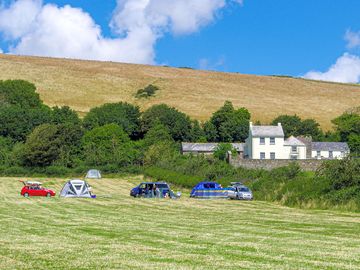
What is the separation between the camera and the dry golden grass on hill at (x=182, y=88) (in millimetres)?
133375

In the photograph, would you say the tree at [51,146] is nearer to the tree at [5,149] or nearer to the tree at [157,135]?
the tree at [5,149]

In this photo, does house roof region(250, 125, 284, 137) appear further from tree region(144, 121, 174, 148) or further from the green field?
the green field

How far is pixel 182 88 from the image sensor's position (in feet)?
485

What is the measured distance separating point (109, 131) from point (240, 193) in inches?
2306

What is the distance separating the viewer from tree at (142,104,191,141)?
116 meters

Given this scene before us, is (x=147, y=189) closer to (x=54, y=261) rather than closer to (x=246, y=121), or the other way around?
(x=54, y=261)

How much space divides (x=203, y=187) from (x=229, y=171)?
9.30 metres

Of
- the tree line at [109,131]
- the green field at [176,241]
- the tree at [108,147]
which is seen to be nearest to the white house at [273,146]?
the tree line at [109,131]

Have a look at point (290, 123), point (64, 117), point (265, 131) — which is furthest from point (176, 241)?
point (290, 123)

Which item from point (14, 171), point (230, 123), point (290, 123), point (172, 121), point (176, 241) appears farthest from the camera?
point (290, 123)

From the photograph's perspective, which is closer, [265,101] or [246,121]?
[246,121]

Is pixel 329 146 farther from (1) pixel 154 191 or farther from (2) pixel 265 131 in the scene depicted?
(1) pixel 154 191

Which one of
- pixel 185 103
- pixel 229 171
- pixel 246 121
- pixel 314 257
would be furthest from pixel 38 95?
pixel 314 257

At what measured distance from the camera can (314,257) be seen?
15.5 metres
